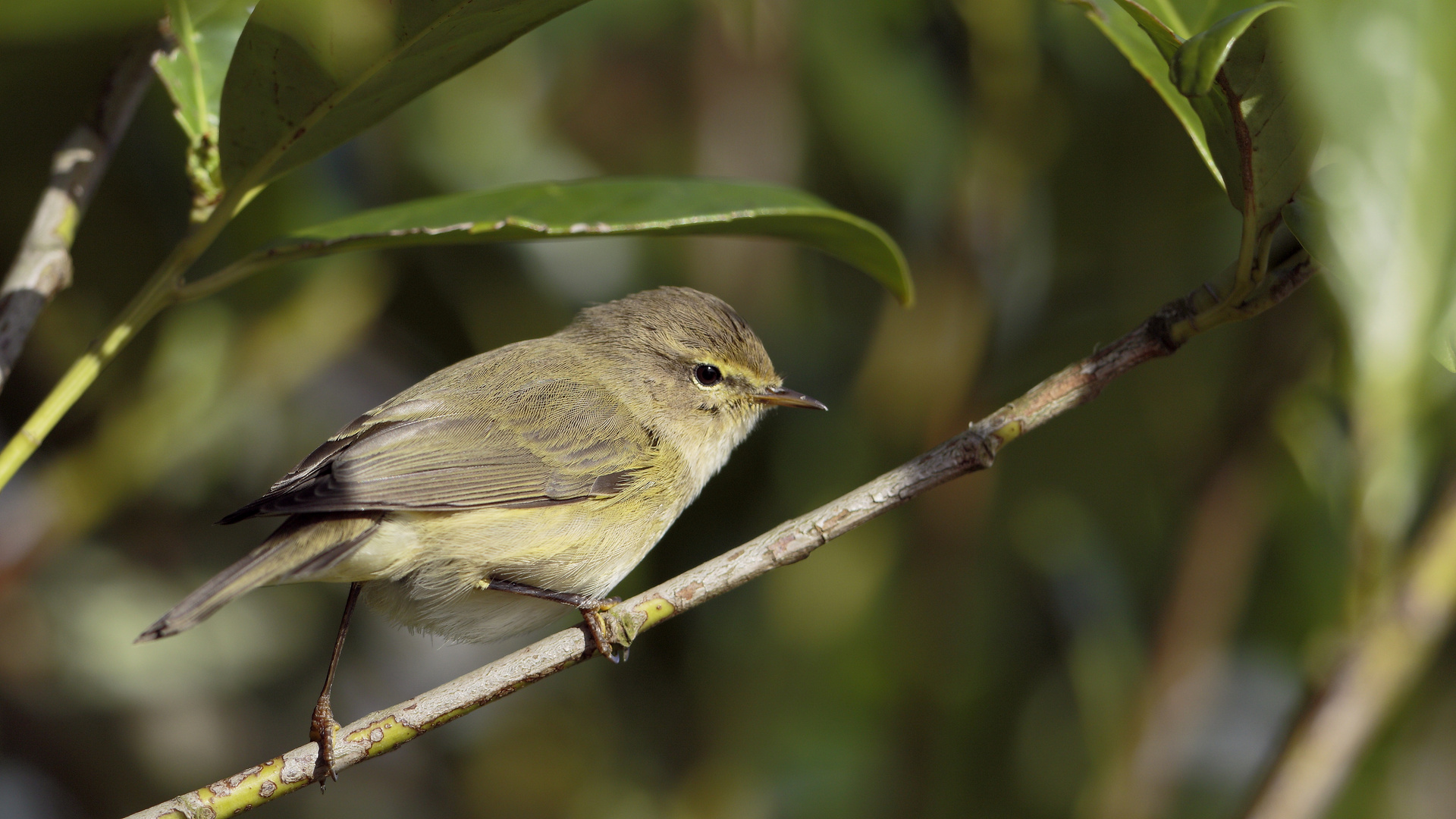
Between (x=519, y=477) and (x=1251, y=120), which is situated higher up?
(x=519, y=477)

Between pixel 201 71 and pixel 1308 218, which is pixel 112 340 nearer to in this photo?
pixel 201 71

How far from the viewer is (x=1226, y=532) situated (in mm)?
2914

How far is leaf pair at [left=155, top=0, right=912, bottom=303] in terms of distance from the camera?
1.60 meters

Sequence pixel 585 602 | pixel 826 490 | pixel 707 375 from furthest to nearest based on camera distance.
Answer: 1. pixel 826 490
2. pixel 707 375
3. pixel 585 602

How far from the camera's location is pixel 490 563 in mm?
2436

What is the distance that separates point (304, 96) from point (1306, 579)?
2618 mm

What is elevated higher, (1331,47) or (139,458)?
(139,458)

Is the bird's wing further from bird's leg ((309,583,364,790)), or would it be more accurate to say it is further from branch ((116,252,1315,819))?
branch ((116,252,1315,819))

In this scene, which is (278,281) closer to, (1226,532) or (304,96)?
(304,96)

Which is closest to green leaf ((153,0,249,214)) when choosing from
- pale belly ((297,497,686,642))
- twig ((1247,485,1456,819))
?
pale belly ((297,497,686,642))

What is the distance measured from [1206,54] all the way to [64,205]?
171cm

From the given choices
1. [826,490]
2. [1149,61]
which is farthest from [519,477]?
[1149,61]

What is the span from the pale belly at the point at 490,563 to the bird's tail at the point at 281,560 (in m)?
0.10

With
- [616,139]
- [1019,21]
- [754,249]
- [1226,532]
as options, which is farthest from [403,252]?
[1226,532]
